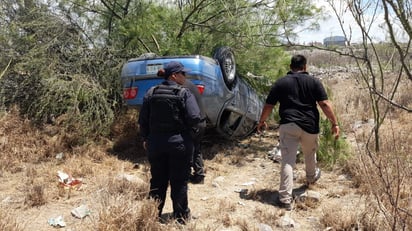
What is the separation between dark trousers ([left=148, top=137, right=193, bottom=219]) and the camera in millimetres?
3703

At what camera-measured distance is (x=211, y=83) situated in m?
5.32

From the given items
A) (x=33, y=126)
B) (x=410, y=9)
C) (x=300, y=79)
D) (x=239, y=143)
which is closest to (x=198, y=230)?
(x=300, y=79)

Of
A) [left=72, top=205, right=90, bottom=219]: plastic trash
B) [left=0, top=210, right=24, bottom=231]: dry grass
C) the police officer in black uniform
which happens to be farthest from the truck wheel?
A: [left=0, top=210, right=24, bottom=231]: dry grass

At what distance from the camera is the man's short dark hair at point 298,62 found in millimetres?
4438

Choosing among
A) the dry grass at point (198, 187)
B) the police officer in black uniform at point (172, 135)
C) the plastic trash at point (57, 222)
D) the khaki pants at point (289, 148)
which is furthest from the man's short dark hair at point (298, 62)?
the plastic trash at point (57, 222)

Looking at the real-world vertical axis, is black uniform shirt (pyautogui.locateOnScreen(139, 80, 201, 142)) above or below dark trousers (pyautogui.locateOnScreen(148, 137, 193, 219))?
above

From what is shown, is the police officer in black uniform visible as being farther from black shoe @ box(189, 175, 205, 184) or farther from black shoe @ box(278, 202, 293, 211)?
black shoe @ box(189, 175, 205, 184)

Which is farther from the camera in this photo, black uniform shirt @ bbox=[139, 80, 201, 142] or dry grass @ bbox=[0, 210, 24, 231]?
black uniform shirt @ bbox=[139, 80, 201, 142]

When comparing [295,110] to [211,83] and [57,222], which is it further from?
[57,222]

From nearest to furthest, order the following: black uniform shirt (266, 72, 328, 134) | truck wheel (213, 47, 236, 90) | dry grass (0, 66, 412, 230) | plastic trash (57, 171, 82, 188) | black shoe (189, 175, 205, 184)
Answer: dry grass (0, 66, 412, 230), black uniform shirt (266, 72, 328, 134), plastic trash (57, 171, 82, 188), black shoe (189, 175, 205, 184), truck wheel (213, 47, 236, 90)

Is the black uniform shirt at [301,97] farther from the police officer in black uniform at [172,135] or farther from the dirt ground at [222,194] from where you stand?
the police officer in black uniform at [172,135]

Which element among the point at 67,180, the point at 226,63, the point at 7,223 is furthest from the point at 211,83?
the point at 7,223

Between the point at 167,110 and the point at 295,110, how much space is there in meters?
1.51

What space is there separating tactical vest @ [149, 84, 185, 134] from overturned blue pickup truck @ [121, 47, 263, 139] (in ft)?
4.60
